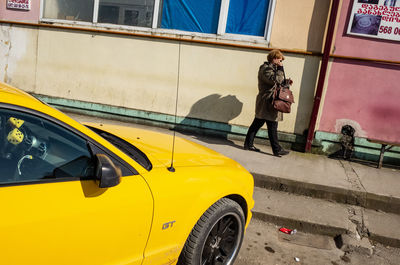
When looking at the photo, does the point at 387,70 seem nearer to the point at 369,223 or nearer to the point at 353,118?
the point at 353,118

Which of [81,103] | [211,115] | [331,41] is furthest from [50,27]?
[331,41]

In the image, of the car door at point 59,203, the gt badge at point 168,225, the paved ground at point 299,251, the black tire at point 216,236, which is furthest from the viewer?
the paved ground at point 299,251

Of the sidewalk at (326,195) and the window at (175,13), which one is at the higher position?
the window at (175,13)

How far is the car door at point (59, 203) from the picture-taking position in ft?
6.00

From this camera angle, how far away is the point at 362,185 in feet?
16.9

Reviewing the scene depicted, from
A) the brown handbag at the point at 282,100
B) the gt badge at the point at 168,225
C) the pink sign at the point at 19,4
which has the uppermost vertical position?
the pink sign at the point at 19,4

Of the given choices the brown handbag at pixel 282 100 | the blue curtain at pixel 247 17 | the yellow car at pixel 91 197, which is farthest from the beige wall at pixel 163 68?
the yellow car at pixel 91 197

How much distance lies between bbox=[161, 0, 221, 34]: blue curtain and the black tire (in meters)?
4.65

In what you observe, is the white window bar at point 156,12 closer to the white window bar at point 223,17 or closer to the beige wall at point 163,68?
the beige wall at point 163,68

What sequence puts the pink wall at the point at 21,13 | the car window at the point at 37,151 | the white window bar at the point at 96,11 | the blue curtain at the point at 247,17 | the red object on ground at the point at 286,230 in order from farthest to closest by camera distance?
the pink wall at the point at 21,13
the white window bar at the point at 96,11
the blue curtain at the point at 247,17
the red object on ground at the point at 286,230
the car window at the point at 37,151

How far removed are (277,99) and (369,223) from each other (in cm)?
225

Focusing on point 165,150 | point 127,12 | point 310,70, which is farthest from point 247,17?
point 165,150

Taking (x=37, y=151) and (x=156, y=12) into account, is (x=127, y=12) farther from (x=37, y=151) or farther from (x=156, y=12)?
(x=37, y=151)

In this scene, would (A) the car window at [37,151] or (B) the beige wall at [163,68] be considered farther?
(B) the beige wall at [163,68]
